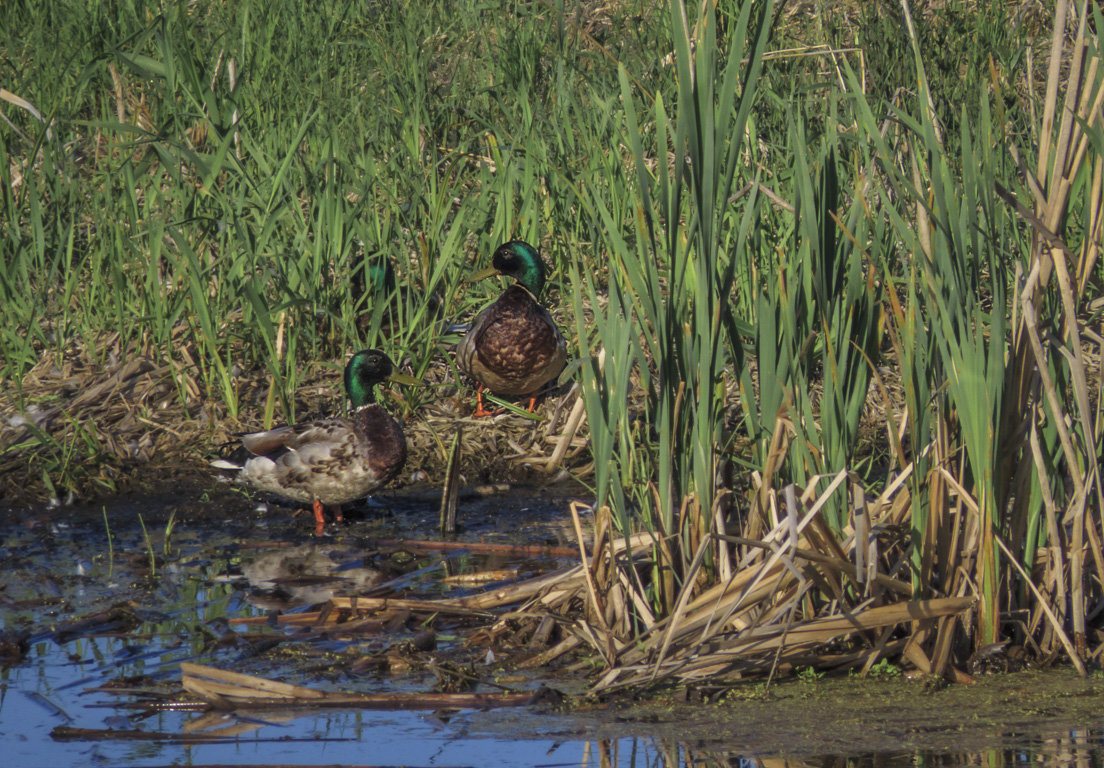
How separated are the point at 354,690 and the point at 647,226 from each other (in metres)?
1.37

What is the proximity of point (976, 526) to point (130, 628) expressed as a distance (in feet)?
7.86

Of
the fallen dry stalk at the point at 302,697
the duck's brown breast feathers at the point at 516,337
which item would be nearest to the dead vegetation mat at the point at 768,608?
the fallen dry stalk at the point at 302,697

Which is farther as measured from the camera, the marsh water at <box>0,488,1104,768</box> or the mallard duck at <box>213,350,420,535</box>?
the mallard duck at <box>213,350,420,535</box>

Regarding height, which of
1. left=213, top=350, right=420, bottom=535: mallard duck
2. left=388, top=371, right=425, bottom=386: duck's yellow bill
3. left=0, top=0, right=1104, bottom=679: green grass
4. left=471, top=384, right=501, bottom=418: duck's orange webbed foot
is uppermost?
left=0, top=0, right=1104, bottom=679: green grass

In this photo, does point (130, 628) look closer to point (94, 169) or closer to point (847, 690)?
point (847, 690)

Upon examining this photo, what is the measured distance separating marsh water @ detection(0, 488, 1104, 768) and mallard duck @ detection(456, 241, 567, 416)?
148 cm

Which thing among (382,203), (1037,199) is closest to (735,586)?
(1037,199)

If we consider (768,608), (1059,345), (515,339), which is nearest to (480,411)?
(515,339)

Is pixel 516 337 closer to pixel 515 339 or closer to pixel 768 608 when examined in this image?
pixel 515 339

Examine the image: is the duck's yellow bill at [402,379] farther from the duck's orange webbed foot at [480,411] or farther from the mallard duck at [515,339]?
the duck's orange webbed foot at [480,411]

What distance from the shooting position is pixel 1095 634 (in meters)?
3.43

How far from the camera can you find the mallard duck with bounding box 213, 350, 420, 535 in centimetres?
525

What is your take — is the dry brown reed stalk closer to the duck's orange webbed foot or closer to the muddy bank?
the muddy bank

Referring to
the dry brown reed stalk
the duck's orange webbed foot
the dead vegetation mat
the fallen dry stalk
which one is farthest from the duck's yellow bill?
the dry brown reed stalk
